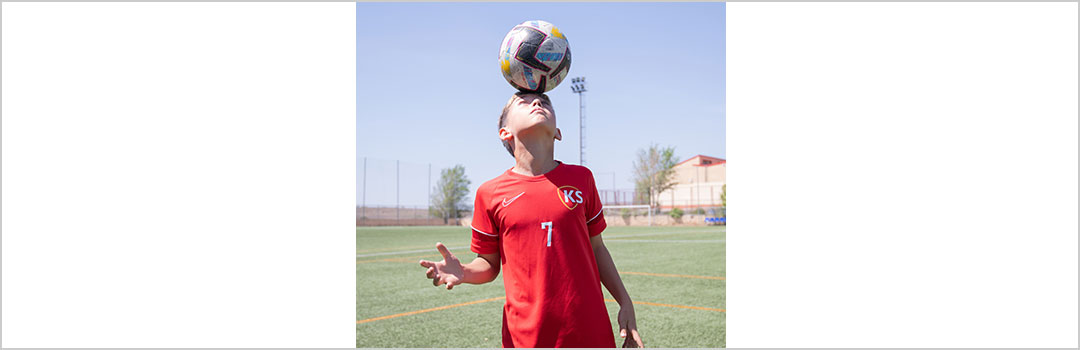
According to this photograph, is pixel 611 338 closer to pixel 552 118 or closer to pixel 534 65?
pixel 552 118

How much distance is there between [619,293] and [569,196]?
0.49m

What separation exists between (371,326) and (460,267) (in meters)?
4.55

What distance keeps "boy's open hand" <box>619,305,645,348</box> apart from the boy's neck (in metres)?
0.69

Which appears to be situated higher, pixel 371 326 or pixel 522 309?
pixel 522 309

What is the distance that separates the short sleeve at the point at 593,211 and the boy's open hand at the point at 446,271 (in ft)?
1.90

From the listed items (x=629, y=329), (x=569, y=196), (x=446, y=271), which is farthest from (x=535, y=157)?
(x=629, y=329)

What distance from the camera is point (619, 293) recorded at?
2.79m

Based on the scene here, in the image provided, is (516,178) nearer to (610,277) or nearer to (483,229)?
(483,229)

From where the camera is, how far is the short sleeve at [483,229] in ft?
8.90

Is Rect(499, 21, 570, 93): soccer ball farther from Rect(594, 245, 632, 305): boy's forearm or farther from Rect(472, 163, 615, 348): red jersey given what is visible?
Rect(594, 245, 632, 305): boy's forearm

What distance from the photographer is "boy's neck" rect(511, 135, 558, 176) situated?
2.73 metres

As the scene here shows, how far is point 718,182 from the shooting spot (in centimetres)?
6216

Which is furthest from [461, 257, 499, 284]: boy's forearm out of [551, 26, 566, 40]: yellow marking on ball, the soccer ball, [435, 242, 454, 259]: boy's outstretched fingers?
[551, 26, 566, 40]: yellow marking on ball

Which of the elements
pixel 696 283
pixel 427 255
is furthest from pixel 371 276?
pixel 696 283
